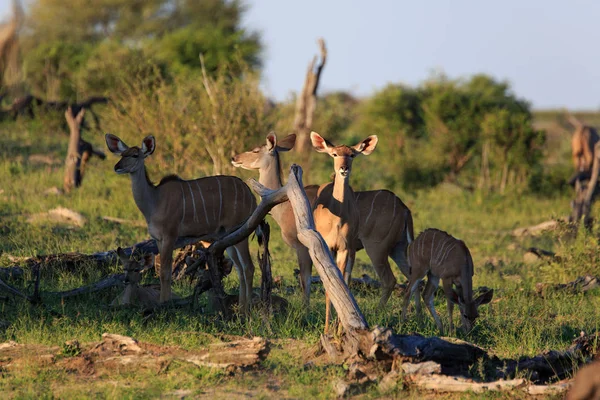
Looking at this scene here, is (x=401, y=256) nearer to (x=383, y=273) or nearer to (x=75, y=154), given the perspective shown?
(x=383, y=273)

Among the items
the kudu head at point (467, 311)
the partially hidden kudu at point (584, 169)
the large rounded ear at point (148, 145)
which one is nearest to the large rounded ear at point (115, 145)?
the large rounded ear at point (148, 145)

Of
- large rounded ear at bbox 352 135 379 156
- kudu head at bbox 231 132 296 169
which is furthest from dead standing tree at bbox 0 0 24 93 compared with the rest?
kudu head at bbox 231 132 296 169

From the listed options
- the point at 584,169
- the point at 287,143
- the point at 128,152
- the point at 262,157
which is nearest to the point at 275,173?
the point at 262,157

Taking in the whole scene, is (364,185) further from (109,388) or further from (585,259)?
(109,388)

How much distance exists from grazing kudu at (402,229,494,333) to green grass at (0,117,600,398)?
14 cm

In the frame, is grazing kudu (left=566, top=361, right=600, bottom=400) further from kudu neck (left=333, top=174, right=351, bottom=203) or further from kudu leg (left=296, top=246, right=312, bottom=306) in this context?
kudu leg (left=296, top=246, right=312, bottom=306)

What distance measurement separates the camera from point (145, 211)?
650 centimetres

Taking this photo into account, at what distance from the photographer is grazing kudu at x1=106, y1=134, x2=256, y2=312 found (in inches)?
252

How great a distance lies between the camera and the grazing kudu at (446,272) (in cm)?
589

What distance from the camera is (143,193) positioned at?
6.45m

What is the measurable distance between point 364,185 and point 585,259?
207 inches

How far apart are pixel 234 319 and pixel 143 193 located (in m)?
1.30

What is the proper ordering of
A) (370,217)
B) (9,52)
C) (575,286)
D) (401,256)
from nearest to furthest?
(9,52)
(370,217)
(401,256)
(575,286)

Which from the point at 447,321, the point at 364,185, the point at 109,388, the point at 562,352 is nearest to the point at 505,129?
the point at 364,185
